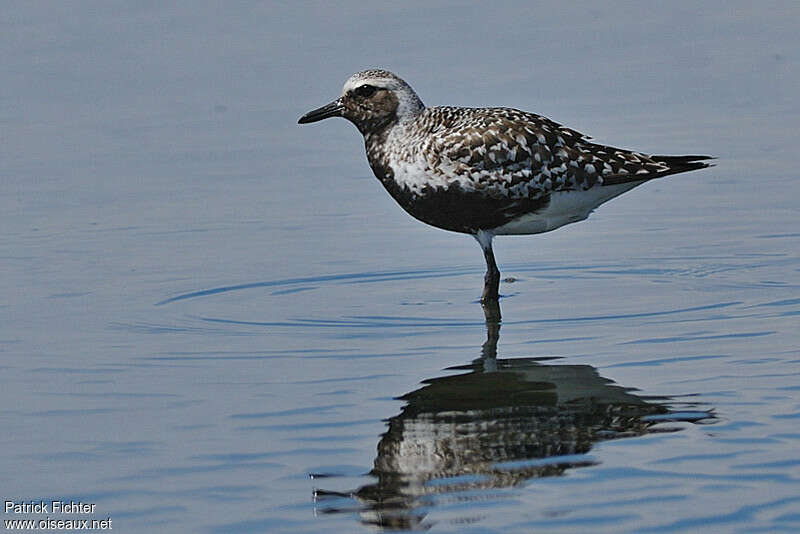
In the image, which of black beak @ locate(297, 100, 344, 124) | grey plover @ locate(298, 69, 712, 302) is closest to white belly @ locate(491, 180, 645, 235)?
grey plover @ locate(298, 69, 712, 302)

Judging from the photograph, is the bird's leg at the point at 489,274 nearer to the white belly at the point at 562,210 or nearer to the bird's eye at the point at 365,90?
the white belly at the point at 562,210

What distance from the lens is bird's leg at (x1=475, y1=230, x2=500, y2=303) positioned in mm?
12891

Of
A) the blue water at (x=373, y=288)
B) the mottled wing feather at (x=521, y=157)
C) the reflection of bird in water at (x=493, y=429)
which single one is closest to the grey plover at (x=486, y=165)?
the mottled wing feather at (x=521, y=157)

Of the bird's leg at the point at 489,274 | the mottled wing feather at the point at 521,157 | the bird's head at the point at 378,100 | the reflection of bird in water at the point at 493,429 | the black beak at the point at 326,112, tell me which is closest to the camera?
the reflection of bird in water at the point at 493,429

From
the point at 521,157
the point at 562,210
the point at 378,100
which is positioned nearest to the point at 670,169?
the point at 562,210

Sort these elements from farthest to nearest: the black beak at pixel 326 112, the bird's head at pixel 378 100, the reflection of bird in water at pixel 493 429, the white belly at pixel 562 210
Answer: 1. the black beak at pixel 326 112
2. the bird's head at pixel 378 100
3. the white belly at pixel 562 210
4. the reflection of bird in water at pixel 493 429

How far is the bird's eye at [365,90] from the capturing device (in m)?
13.4

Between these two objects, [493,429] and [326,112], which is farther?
[326,112]

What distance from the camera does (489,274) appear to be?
1303 cm

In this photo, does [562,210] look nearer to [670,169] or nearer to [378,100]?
[670,169]

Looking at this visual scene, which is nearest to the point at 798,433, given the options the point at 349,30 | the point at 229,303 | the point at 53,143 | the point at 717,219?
the point at 229,303

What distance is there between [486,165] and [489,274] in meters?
0.81

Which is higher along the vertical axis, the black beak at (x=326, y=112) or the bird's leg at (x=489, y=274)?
the black beak at (x=326, y=112)

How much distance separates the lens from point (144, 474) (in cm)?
878
